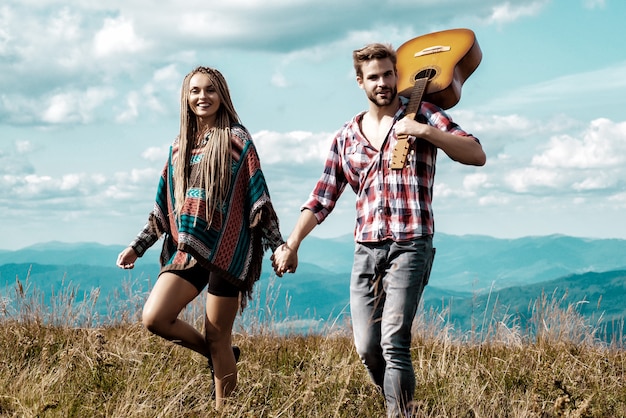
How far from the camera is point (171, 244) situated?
4.71 m

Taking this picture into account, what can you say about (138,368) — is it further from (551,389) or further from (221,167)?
(551,389)

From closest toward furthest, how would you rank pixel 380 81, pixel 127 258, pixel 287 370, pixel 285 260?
pixel 380 81, pixel 285 260, pixel 127 258, pixel 287 370

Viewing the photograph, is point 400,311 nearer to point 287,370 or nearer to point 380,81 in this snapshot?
point 380,81

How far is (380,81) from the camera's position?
406 cm

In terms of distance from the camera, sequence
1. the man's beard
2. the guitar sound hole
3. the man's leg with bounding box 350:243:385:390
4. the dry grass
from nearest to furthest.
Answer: the man's leg with bounding box 350:243:385:390 → the man's beard → the guitar sound hole → the dry grass

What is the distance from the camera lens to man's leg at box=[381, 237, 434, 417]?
3842 mm

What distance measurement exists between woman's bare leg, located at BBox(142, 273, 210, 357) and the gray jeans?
103 centimetres

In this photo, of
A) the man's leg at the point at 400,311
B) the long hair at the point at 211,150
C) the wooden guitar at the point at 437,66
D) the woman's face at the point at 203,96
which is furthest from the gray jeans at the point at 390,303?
the woman's face at the point at 203,96

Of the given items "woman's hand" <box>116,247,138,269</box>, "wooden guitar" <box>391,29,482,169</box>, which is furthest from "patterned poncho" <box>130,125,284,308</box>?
"wooden guitar" <box>391,29,482,169</box>

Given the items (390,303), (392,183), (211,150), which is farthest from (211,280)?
(392,183)

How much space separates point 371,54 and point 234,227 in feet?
4.38

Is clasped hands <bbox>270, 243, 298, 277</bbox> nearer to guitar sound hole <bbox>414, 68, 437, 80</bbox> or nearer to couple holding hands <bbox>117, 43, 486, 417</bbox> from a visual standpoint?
couple holding hands <bbox>117, 43, 486, 417</bbox>

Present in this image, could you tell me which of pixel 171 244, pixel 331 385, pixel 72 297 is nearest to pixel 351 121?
pixel 171 244

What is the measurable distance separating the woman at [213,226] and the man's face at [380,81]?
89 cm
